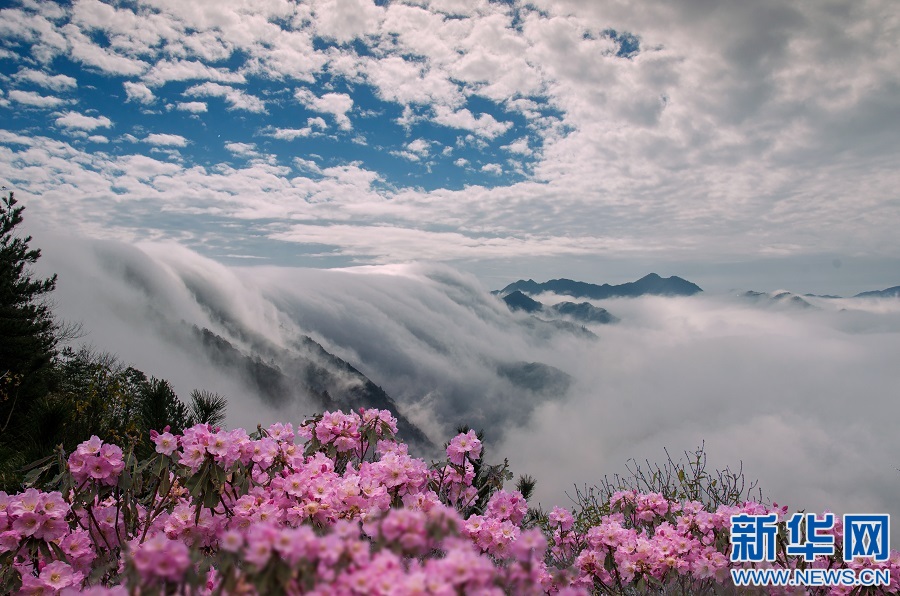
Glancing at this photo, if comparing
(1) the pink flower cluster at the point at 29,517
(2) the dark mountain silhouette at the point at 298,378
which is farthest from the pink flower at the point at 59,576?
(2) the dark mountain silhouette at the point at 298,378

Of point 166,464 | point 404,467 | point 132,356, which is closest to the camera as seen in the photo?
point 166,464

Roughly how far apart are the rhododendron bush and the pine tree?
64.2ft

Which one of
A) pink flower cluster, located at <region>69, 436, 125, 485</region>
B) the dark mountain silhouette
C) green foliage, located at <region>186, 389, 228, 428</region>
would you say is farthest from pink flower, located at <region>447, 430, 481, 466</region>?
the dark mountain silhouette

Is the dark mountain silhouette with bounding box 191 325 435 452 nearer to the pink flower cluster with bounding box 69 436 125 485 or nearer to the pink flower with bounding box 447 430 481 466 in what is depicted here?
the pink flower with bounding box 447 430 481 466

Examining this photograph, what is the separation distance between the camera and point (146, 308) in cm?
13325

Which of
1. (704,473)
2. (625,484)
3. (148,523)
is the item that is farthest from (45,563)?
(704,473)

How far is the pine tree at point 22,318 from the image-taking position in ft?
69.7

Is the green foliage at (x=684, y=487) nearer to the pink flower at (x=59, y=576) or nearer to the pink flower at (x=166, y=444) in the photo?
the pink flower at (x=166, y=444)

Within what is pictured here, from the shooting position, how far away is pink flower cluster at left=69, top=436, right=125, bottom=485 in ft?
8.86

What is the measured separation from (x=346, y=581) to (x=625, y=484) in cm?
576

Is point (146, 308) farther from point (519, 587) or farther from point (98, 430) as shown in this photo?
point (519, 587)

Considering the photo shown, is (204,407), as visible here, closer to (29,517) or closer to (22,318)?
(29,517)

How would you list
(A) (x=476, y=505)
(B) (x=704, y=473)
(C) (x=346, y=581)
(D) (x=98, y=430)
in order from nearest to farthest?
1. (C) (x=346, y=581)
2. (A) (x=476, y=505)
3. (B) (x=704, y=473)
4. (D) (x=98, y=430)

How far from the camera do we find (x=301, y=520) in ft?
9.16
